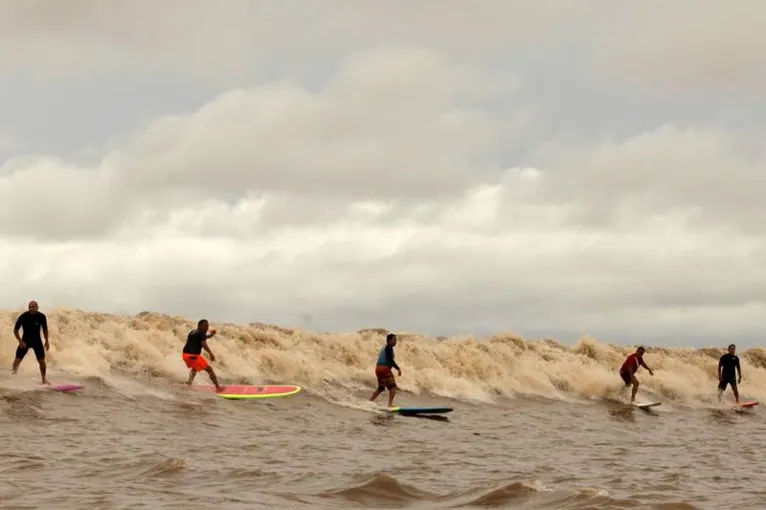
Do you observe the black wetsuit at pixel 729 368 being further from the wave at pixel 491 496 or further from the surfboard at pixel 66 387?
the wave at pixel 491 496

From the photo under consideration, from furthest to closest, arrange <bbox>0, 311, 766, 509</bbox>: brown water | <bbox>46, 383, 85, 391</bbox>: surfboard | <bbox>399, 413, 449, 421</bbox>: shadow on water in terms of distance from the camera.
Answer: <bbox>399, 413, 449, 421</bbox>: shadow on water < <bbox>46, 383, 85, 391</bbox>: surfboard < <bbox>0, 311, 766, 509</bbox>: brown water

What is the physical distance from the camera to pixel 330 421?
17.0 meters

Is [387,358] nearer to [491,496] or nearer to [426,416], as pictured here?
[426,416]

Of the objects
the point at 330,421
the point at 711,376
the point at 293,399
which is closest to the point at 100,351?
the point at 293,399

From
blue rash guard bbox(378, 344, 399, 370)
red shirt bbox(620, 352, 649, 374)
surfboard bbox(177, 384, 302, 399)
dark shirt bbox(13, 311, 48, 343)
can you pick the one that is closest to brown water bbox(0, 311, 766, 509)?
surfboard bbox(177, 384, 302, 399)

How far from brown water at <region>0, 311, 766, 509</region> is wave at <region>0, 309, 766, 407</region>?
0.07 m

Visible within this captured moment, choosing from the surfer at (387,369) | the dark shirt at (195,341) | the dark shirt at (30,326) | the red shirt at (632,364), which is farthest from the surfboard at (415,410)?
the dark shirt at (30,326)

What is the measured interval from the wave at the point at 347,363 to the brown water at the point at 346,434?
0.07m

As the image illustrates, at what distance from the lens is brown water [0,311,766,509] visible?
364 inches

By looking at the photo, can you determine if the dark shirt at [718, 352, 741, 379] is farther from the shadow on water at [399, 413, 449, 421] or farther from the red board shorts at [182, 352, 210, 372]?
the red board shorts at [182, 352, 210, 372]

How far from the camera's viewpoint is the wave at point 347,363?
21359mm

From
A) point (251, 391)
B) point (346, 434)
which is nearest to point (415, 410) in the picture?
point (251, 391)

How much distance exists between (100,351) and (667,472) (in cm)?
1424

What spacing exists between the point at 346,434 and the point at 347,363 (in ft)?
38.8
